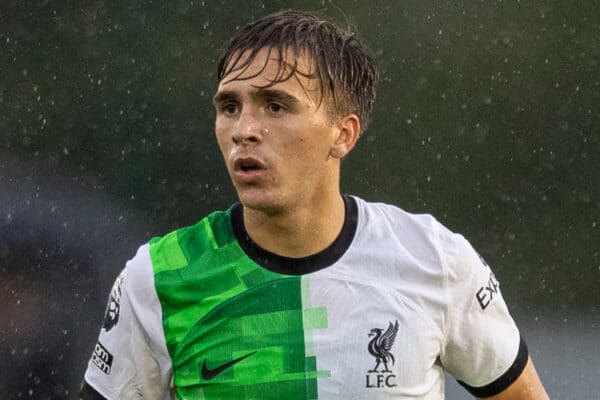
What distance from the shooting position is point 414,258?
323cm

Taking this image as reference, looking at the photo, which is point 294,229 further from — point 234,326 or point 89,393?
point 89,393

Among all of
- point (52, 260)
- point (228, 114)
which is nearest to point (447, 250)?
point (228, 114)

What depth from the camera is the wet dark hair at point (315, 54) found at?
316 cm

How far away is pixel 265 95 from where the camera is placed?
3.09 m

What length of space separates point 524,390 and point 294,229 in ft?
2.30

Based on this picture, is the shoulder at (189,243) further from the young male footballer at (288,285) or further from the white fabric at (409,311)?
the white fabric at (409,311)

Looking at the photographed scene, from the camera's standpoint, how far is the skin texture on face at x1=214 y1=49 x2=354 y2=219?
3.06 m

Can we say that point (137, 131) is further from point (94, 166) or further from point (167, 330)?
point (167, 330)

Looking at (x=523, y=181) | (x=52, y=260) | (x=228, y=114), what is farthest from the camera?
(x=523, y=181)

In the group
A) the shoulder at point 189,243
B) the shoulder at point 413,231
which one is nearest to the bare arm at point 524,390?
the shoulder at point 413,231

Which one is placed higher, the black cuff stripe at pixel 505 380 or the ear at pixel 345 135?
the ear at pixel 345 135

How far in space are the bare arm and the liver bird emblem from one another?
36cm

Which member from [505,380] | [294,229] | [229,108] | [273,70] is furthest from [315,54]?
[505,380]

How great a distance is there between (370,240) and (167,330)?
522 millimetres
